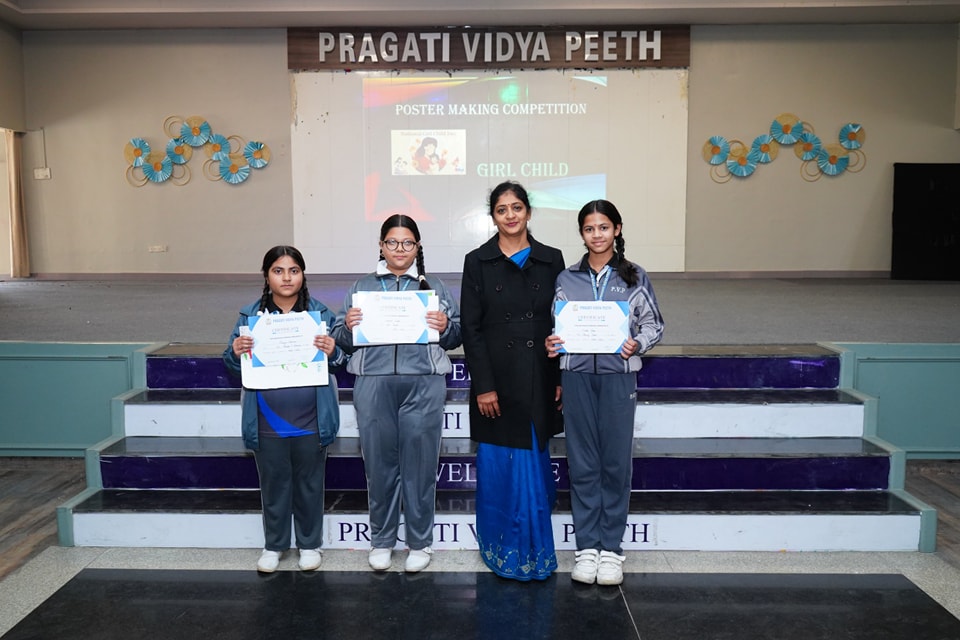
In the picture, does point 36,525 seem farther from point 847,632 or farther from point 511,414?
point 847,632

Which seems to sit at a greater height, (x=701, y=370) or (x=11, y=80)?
(x=11, y=80)

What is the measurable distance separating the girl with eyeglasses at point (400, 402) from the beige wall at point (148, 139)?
7.27m

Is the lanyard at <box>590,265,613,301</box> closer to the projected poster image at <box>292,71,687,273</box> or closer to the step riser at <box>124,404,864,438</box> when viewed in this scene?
the step riser at <box>124,404,864,438</box>

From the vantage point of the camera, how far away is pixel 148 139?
9656 millimetres

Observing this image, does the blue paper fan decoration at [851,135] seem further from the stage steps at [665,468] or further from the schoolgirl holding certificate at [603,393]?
the schoolgirl holding certificate at [603,393]

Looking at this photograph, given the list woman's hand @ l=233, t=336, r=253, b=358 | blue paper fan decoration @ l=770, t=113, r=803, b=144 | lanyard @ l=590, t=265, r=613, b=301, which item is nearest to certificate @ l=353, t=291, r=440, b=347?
woman's hand @ l=233, t=336, r=253, b=358

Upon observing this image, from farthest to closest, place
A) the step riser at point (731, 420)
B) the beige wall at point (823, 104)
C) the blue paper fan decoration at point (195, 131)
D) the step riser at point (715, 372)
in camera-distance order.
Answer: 1. the blue paper fan decoration at point (195, 131)
2. the beige wall at point (823, 104)
3. the step riser at point (715, 372)
4. the step riser at point (731, 420)

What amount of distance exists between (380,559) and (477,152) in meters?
7.29

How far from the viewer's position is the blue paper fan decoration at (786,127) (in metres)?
9.46

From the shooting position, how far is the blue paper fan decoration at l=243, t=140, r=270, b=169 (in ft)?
31.5

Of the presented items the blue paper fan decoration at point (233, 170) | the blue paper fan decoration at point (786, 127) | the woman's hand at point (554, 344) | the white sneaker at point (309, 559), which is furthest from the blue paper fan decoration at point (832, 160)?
the white sneaker at point (309, 559)

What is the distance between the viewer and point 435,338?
2828 mm

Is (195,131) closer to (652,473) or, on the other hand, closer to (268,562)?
(268,562)

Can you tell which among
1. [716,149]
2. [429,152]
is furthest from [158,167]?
[716,149]
